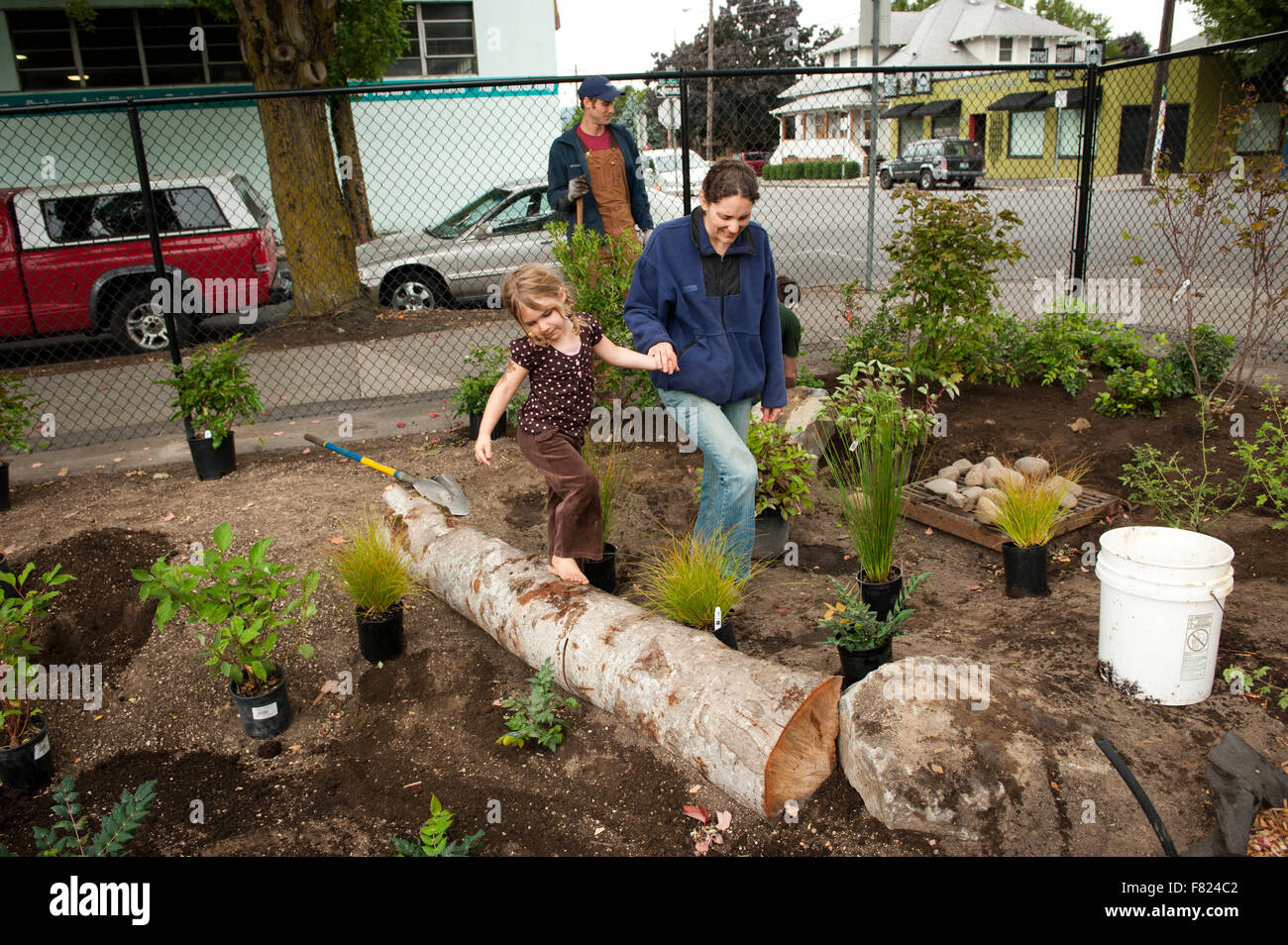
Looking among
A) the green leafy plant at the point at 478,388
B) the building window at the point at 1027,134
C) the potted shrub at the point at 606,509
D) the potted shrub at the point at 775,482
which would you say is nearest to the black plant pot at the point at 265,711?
the potted shrub at the point at 606,509

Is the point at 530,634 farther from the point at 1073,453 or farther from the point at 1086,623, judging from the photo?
the point at 1073,453

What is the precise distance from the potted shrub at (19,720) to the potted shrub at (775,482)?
2.93 metres

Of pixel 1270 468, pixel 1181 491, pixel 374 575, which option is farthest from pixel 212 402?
pixel 1270 468

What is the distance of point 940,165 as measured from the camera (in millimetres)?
25000

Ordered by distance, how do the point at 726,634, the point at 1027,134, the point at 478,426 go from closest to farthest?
1. the point at 726,634
2. the point at 478,426
3. the point at 1027,134

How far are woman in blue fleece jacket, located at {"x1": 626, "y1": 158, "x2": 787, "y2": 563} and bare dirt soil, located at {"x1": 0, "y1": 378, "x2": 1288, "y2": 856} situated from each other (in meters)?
0.69

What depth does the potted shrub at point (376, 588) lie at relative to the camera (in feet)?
12.4

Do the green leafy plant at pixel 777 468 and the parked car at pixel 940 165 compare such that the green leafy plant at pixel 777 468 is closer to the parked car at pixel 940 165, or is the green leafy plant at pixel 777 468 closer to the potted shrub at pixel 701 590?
the potted shrub at pixel 701 590

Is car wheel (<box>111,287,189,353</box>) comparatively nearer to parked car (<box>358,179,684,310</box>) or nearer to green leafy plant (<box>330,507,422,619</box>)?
parked car (<box>358,179,684,310</box>)

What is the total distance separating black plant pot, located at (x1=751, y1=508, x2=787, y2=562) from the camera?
4602mm

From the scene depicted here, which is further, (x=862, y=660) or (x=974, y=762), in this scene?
(x=862, y=660)

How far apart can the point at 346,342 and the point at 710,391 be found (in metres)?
6.48

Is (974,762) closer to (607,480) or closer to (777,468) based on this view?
(777,468)

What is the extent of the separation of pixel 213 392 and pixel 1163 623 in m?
5.22
